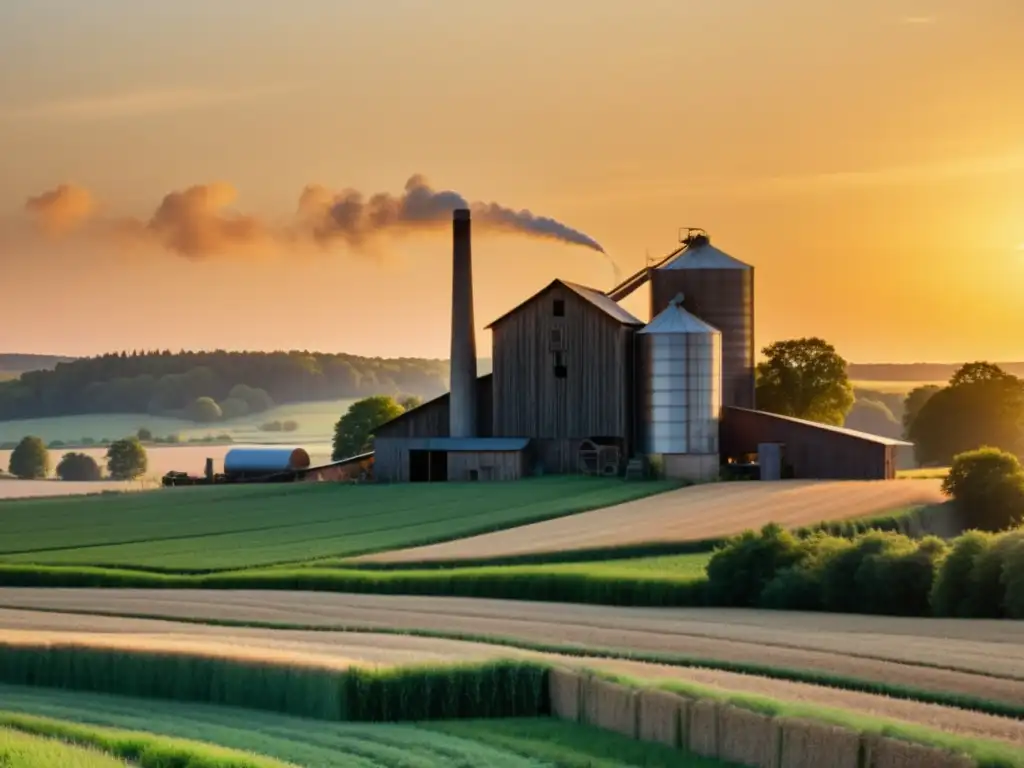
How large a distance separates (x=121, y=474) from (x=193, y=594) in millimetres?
111094

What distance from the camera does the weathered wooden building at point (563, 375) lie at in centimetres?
9181

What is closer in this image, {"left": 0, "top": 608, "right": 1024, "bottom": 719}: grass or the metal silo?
{"left": 0, "top": 608, "right": 1024, "bottom": 719}: grass

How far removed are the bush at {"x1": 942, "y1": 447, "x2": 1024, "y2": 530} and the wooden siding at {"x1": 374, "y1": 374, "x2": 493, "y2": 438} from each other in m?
24.0

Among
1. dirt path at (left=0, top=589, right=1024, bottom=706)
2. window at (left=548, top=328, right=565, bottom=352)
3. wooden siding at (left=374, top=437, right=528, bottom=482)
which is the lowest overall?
dirt path at (left=0, top=589, right=1024, bottom=706)

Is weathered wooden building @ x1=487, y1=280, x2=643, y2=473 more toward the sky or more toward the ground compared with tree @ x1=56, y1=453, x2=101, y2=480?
more toward the sky

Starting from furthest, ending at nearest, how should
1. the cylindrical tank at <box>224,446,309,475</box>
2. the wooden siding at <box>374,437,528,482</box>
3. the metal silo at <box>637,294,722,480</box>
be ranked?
the cylindrical tank at <box>224,446,309,475</box> < the wooden siding at <box>374,437,528,482</box> < the metal silo at <box>637,294,722,480</box>

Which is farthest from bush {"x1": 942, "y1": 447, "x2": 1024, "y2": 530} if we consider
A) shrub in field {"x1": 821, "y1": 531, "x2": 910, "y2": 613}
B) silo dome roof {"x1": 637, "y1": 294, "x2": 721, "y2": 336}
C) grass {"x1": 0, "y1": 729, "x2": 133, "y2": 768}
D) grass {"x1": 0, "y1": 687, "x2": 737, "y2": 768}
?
grass {"x1": 0, "y1": 729, "x2": 133, "y2": 768}

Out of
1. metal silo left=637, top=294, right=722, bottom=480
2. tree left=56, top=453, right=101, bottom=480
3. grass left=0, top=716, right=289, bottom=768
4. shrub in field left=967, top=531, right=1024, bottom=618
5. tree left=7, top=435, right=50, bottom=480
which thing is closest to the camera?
grass left=0, top=716, right=289, bottom=768

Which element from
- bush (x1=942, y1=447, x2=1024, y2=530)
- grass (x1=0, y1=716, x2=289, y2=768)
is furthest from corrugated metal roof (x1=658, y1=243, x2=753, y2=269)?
grass (x1=0, y1=716, x2=289, y2=768)

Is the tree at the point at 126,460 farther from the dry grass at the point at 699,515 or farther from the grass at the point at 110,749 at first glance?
the grass at the point at 110,749

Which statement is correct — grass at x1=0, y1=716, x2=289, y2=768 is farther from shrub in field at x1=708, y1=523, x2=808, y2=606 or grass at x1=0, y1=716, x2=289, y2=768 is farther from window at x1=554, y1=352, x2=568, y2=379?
window at x1=554, y1=352, x2=568, y2=379

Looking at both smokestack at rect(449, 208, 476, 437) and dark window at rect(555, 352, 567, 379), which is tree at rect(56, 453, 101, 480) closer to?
smokestack at rect(449, 208, 476, 437)

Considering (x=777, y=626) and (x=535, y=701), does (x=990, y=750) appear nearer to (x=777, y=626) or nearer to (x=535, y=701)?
(x=535, y=701)

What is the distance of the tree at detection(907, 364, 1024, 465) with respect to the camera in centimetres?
12394
